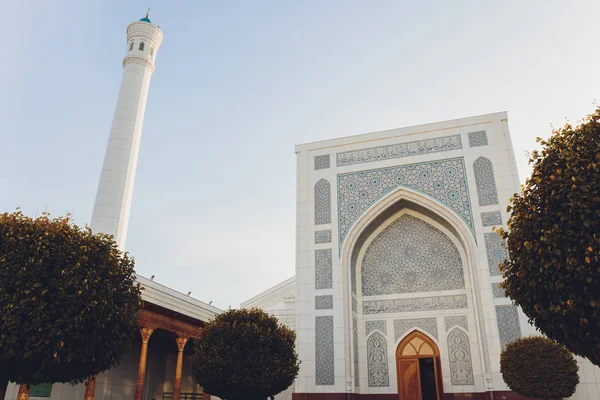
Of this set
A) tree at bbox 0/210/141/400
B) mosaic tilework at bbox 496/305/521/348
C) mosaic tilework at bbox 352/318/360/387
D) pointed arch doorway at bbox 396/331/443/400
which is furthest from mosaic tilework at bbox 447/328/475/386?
tree at bbox 0/210/141/400

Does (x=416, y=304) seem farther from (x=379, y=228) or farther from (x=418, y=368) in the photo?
(x=379, y=228)

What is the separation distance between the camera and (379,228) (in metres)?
12.5

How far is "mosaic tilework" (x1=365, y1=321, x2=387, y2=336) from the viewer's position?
11791 mm

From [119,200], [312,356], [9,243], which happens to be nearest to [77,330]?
[9,243]

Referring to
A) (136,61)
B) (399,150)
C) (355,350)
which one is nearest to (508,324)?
(355,350)

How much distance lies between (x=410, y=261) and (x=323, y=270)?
Result: 7.08ft

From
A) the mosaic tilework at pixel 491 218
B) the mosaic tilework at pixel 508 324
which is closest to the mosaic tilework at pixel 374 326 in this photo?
the mosaic tilework at pixel 508 324

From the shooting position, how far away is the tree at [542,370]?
8461mm

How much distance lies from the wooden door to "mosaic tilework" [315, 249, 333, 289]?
246 cm

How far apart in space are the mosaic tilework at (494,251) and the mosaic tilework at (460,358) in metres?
1.69

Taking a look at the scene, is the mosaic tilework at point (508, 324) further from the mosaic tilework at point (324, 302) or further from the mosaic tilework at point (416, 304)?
the mosaic tilework at point (324, 302)

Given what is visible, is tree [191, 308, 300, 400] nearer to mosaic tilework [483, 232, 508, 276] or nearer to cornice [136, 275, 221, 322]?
cornice [136, 275, 221, 322]

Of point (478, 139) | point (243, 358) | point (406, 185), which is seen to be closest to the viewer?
point (243, 358)

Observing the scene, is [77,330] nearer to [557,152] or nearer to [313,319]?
[557,152]
